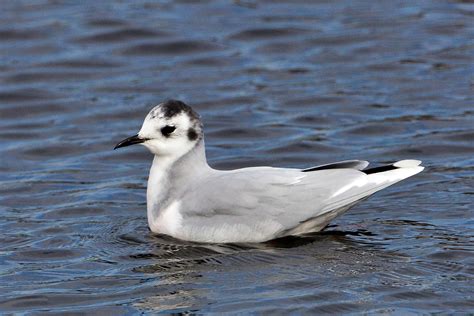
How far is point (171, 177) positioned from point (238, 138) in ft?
11.1

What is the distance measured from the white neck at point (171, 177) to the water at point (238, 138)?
10.4 inches

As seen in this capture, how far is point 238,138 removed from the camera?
13906 millimetres

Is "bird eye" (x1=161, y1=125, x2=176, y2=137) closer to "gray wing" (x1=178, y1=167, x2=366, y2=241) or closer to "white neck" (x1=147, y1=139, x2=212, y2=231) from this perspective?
"white neck" (x1=147, y1=139, x2=212, y2=231)

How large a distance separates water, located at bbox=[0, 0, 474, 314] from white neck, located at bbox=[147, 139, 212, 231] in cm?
26

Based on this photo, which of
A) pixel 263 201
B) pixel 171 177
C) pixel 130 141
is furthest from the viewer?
pixel 171 177

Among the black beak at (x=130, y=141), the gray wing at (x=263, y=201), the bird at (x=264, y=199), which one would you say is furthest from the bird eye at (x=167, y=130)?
the gray wing at (x=263, y=201)

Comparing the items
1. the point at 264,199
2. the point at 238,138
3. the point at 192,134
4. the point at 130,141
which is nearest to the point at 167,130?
the point at 192,134

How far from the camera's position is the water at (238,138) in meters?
9.15

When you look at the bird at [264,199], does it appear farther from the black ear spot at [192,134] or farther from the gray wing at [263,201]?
the black ear spot at [192,134]

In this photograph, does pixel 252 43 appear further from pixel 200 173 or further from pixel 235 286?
pixel 235 286

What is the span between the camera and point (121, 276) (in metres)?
9.53

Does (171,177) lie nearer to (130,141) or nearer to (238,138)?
(130,141)

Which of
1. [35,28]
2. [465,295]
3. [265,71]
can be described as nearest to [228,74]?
[265,71]

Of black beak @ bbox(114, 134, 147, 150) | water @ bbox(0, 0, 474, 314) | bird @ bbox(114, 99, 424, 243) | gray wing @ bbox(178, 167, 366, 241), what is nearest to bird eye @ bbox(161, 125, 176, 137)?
bird @ bbox(114, 99, 424, 243)
